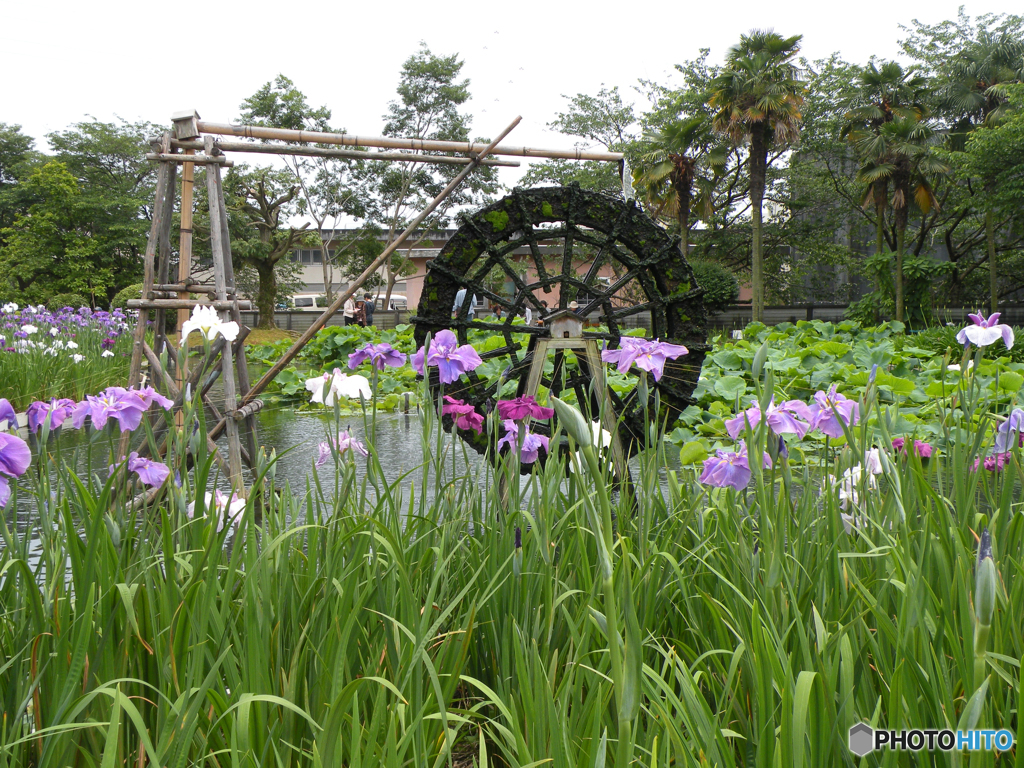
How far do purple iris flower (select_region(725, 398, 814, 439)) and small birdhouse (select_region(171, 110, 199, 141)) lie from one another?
111 inches

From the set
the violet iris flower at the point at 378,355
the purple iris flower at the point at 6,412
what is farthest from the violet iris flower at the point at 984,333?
the purple iris flower at the point at 6,412

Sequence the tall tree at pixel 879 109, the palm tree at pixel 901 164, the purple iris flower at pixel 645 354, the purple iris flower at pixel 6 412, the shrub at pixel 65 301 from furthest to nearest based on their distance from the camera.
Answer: the shrub at pixel 65 301 → the tall tree at pixel 879 109 → the palm tree at pixel 901 164 → the purple iris flower at pixel 645 354 → the purple iris flower at pixel 6 412

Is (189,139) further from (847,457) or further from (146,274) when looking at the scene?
(847,457)

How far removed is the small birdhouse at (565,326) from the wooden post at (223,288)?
56.2 inches

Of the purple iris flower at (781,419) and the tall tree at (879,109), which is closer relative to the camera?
the purple iris flower at (781,419)

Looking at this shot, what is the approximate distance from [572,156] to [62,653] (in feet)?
11.1

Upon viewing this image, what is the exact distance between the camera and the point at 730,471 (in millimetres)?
1657

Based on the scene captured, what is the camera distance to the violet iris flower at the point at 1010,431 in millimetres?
1564

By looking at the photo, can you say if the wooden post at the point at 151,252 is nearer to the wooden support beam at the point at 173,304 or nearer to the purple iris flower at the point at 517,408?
the wooden support beam at the point at 173,304

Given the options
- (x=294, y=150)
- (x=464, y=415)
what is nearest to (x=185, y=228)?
(x=294, y=150)

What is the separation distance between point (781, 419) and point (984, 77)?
25403 millimetres

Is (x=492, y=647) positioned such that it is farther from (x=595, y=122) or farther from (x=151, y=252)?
(x=595, y=122)

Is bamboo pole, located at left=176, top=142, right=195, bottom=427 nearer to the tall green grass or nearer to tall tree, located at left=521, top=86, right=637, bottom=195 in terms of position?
the tall green grass

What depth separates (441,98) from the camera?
2598 cm
